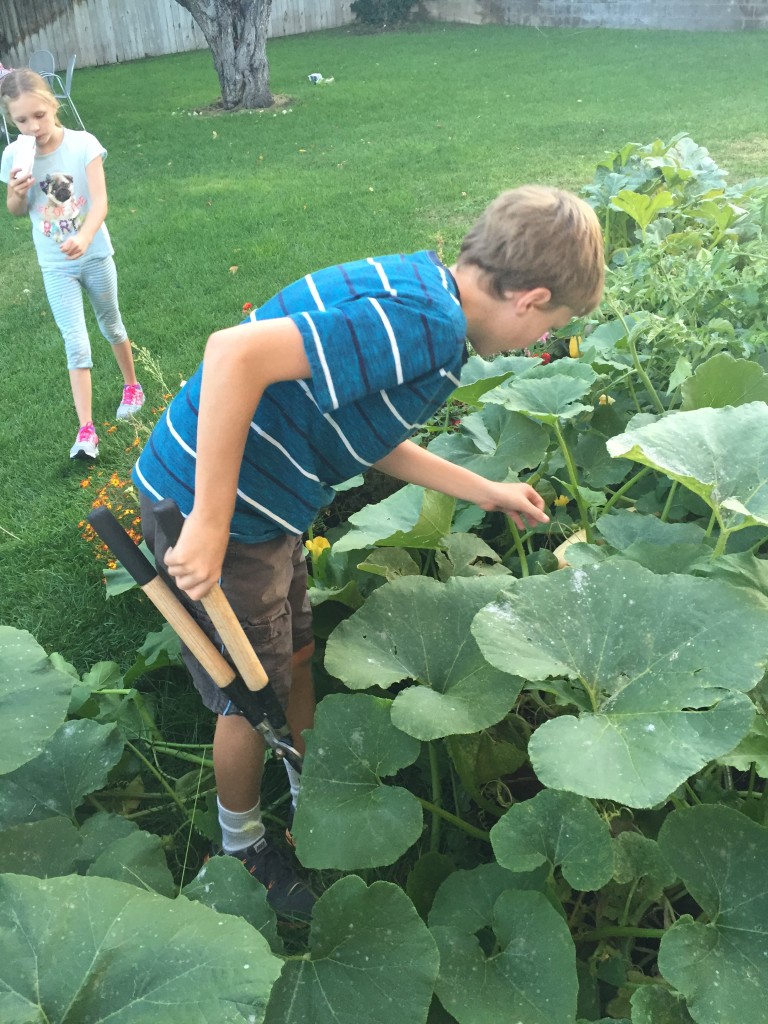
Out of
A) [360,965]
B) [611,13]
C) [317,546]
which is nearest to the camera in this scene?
[360,965]

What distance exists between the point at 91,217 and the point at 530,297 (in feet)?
Answer: 8.54

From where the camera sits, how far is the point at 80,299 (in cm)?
357

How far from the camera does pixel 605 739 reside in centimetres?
112

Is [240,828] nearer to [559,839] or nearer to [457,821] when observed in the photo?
[457,821]

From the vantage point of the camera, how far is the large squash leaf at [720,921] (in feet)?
3.45

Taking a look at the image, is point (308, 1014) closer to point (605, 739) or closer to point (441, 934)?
point (441, 934)

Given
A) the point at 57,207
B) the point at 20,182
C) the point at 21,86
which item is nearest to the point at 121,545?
the point at 20,182

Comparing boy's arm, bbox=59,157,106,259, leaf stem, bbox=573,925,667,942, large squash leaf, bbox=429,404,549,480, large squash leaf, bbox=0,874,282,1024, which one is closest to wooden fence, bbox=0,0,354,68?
boy's arm, bbox=59,157,106,259

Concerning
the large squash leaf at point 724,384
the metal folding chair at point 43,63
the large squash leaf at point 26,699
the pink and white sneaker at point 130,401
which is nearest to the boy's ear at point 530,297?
the large squash leaf at point 724,384

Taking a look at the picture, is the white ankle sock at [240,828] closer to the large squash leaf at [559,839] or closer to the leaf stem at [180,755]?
the leaf stem at [180,755]

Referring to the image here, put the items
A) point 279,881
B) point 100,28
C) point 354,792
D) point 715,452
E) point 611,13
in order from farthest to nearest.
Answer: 1. point 611,13
2. point 100,28
3. point 279,881
4. point 715,452
5. point 354,792

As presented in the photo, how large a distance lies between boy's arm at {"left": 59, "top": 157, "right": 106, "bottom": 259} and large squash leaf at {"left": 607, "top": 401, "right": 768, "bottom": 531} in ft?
8.68

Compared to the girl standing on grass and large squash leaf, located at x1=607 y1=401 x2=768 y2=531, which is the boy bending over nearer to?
large squash leaf, located at x1=607 y1=401 x2=768 y2=531

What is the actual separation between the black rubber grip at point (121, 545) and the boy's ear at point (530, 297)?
28.0 inches
